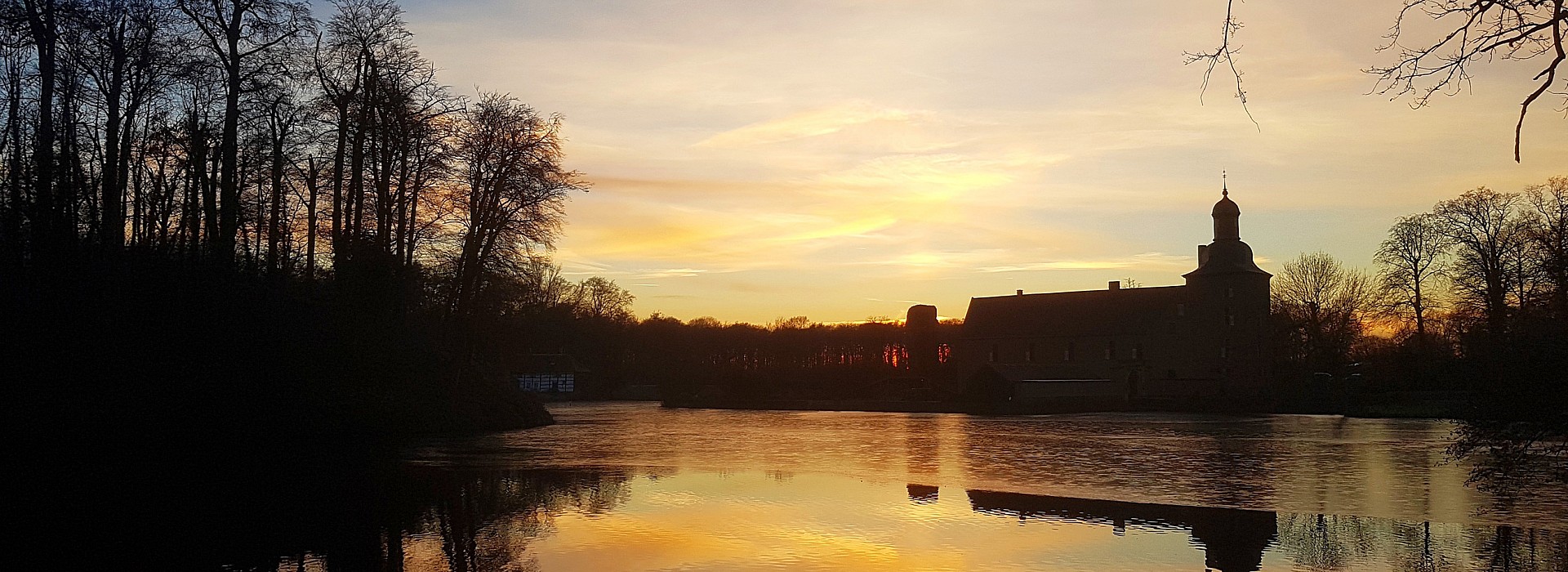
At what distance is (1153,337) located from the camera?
248ft

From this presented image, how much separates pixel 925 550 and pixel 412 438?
22.1 meters

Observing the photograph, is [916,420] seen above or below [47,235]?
below

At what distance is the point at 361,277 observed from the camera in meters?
24.8

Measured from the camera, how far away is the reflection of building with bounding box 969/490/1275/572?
35.4 ft

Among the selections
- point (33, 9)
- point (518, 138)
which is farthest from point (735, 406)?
point (33, 9)

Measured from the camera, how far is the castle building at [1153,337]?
72562mm

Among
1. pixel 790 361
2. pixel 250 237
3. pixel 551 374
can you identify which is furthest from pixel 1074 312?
pixel 250 237

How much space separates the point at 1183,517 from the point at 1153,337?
6531cm

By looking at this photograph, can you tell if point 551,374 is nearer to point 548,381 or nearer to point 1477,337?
point 548,381

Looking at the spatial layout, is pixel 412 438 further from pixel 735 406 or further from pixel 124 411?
pixel 735 406

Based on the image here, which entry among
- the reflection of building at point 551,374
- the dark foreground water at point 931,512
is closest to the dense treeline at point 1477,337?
the dark foreground water at point 931,512

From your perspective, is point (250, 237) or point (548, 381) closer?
point (250, 237)

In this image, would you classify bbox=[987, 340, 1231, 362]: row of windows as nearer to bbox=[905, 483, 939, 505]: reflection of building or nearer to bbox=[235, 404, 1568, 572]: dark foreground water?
bbox=[235, 404, 1568, 572]: dark foreground water

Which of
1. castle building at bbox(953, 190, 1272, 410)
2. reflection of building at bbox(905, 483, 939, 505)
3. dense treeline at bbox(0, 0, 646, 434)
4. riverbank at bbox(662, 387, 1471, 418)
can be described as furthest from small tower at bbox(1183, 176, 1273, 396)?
reflection of building at bbox(905, 483, 939, 505)
